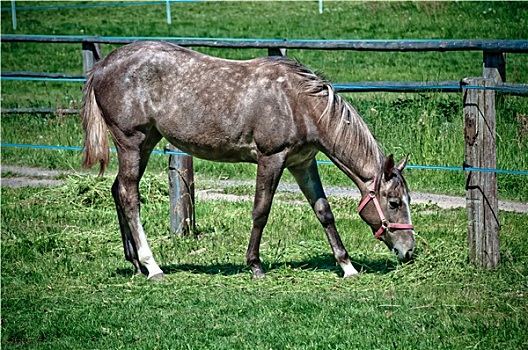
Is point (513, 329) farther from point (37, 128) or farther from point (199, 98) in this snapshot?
point (37, 128)

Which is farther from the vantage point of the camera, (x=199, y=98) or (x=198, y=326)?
(x=199, y=98)

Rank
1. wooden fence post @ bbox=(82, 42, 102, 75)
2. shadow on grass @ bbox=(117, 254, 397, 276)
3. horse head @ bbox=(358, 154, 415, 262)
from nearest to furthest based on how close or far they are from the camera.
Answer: horse head @ bbox=(358, 154, 415, 262) < shadow on grass @ bbox=(117, 254, 397, 276) < wooden fence post @ bbox=(82, 42, 102, 75)

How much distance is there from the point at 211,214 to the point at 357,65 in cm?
934

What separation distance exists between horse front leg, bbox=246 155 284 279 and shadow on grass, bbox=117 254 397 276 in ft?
0.82

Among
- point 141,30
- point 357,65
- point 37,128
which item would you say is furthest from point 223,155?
point 141,30

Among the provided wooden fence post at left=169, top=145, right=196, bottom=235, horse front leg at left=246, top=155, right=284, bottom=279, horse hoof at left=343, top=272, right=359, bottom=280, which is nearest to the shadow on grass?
horse hoof at left=343, top=272, right=359, bottom=280

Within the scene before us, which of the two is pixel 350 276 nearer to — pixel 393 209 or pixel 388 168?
pixel 393 209

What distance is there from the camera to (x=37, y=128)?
13492 mm

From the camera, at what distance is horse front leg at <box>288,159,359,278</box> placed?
739 cm

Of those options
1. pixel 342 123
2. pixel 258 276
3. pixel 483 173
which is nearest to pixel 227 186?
pixel 258 276

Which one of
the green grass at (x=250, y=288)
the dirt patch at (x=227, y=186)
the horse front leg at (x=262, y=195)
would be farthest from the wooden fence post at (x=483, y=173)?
the dirt patch at (x=227, y=186)

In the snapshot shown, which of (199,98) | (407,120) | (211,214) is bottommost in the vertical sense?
(211,214)

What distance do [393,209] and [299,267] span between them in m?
1.04

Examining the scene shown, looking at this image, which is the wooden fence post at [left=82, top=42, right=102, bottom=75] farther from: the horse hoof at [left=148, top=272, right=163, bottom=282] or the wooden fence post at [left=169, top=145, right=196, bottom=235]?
the horse hoof at [left=148, top=272, right=163, bottom=282]
